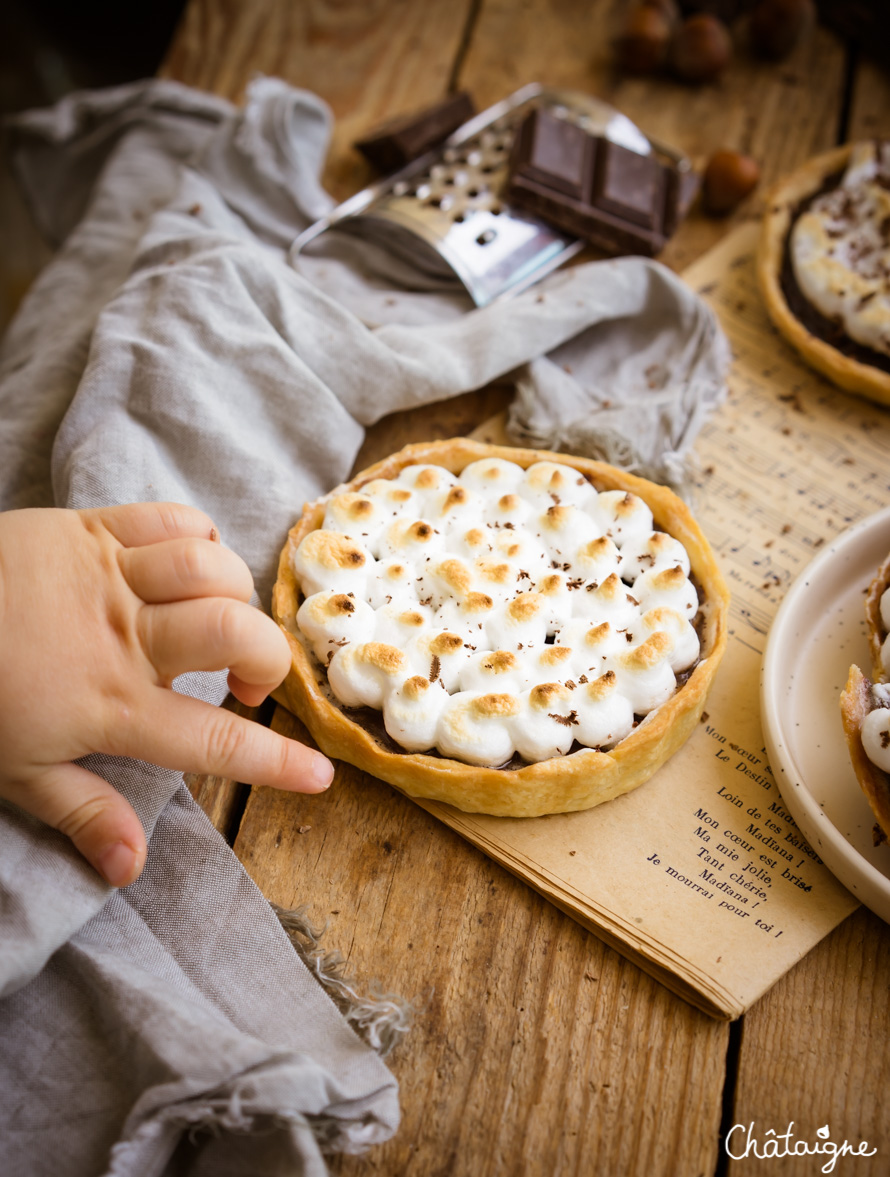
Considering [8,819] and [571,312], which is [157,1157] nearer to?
[8,819]

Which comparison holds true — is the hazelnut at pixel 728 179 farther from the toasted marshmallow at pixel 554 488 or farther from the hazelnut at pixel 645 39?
the toasted marshmallow at pixel 554 488

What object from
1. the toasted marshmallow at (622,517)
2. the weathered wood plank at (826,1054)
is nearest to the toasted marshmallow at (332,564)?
the toasted marshmallow at (622,517)

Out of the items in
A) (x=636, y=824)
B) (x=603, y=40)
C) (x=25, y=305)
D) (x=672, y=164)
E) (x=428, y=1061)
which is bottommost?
(x=428, y=1061)

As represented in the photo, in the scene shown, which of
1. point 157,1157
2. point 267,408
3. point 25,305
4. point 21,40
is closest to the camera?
point 157,1157

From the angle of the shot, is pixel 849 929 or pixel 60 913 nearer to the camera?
pixel 60 913

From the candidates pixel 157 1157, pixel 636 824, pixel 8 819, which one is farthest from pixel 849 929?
pixel 8 819

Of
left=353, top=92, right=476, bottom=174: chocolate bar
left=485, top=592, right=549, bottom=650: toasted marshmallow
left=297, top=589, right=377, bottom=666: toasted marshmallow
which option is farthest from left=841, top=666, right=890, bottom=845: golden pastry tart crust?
left=353, top=92, right=476, bottom=174: chocolate bar

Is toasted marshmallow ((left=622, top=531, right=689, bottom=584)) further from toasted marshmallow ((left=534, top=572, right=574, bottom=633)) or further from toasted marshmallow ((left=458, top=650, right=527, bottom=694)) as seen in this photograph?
toasted marshmallow ((left=458, top=650, right=527, bottom=694))
